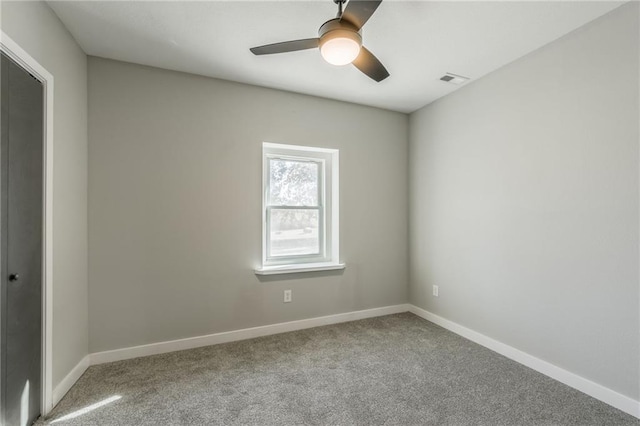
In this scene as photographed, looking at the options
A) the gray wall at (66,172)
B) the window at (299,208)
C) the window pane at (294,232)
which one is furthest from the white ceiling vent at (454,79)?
the gray wall at (66,172)

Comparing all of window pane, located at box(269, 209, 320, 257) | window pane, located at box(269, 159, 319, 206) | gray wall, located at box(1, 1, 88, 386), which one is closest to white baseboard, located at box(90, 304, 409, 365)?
gray wall, located at box(1, 1, 88, 386)

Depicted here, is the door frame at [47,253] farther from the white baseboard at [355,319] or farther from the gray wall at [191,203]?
the gray wall at [191,203]

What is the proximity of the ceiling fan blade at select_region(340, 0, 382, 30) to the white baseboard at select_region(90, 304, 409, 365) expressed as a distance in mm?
2733

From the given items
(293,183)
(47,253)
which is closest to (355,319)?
(293,183)

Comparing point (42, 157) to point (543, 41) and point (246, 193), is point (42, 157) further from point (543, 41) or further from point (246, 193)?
point (543, 41)

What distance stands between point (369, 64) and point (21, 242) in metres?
2.26

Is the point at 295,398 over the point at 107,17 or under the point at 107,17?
under

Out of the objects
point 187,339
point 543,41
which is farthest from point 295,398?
point 543,41

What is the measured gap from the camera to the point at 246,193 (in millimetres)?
3033

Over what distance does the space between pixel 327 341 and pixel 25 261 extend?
7.67 ft

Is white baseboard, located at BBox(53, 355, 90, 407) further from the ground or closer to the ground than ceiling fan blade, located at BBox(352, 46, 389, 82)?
closer to the ground

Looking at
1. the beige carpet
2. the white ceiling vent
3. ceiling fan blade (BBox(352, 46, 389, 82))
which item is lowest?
the beige carpet

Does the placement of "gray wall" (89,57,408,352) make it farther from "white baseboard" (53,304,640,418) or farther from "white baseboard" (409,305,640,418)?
"white baseboard" (409,305,640,418)

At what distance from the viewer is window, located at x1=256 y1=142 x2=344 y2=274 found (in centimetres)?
330
